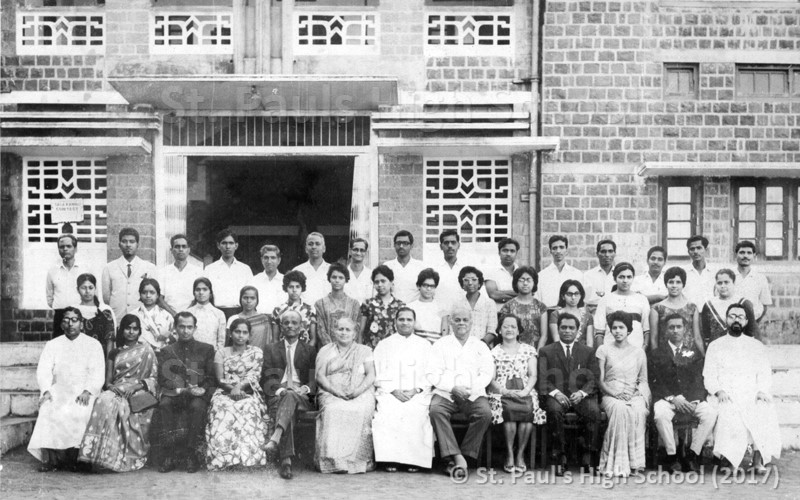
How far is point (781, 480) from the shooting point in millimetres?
7367

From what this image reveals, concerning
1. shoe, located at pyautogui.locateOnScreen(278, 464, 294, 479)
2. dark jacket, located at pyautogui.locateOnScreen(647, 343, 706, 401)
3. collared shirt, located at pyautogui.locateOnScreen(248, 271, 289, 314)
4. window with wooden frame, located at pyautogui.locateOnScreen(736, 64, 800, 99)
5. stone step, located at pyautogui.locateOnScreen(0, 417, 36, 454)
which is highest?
window with wooden frame, located at pyautogui.locateOnScreen(736, 64, 800, 99)

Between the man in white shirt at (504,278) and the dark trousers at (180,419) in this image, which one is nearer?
the dark trousers at (180,419)

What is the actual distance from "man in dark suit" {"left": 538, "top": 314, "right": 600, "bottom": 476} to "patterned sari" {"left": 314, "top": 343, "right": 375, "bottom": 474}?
1.42 m

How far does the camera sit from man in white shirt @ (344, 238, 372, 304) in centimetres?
871

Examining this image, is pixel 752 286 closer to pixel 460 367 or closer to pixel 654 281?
pixel 654 281

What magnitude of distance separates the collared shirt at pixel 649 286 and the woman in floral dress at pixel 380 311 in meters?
2.16

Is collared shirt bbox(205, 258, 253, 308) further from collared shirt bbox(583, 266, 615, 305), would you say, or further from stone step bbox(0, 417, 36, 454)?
collared shirt bbox(583, 266, 615, 305)

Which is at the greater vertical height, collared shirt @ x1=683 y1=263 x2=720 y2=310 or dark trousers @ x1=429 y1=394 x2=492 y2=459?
collared shirt @ x1=683 y1=263 x2=720 y2=310

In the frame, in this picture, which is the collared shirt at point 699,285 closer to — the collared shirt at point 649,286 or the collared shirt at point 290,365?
the collared shirt at point 649,286

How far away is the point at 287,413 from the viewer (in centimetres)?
755

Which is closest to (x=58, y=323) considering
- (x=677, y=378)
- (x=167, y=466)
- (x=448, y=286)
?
(x=167, y=466)

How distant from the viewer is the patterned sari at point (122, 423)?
24.5ft

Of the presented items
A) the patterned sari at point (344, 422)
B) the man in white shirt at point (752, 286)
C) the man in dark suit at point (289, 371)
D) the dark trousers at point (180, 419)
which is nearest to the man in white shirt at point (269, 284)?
the man in dark suit at point (289, 371)

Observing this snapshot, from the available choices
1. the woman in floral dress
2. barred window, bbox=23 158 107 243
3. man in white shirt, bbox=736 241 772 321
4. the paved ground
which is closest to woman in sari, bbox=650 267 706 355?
man in white shirt, bbox=736 241 772 321
